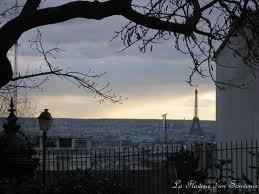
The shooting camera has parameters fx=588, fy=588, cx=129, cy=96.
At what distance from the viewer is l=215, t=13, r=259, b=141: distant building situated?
20744 millimetres

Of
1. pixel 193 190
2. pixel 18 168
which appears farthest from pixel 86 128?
pixel 18 168

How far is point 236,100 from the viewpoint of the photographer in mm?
23422

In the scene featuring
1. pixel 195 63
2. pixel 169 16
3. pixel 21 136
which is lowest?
pixel 21 136

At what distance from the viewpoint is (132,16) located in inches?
347

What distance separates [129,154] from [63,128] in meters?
13.7

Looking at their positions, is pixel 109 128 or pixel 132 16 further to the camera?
pixel 109 128

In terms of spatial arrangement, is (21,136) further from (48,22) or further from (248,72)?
(248,72)

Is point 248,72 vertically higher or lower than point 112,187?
higher

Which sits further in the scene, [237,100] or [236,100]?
[236,100]

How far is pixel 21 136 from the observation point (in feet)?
26.8

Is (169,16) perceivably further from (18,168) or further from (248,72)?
(248,72)

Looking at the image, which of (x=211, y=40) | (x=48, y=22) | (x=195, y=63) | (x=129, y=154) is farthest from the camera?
(x=129, y=154)

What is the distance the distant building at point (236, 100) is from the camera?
2074cm

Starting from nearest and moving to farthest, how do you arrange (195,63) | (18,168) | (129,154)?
(18,168), (195,63), (129,154)
